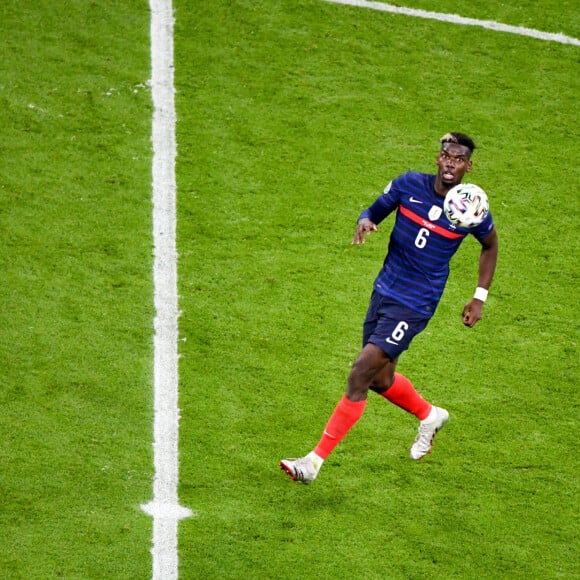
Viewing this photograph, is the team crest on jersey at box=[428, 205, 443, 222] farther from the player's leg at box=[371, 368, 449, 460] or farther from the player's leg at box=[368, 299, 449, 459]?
the player's leg at box=[371, 368, 449, 460]

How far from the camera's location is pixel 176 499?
301 inches

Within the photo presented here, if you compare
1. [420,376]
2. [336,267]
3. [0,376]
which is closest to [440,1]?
[336,267]

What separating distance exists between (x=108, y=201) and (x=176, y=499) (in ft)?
11.0

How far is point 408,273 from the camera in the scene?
7.76 m

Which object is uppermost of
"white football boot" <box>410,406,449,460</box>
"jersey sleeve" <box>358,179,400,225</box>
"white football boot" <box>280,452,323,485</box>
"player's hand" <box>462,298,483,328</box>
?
"jersey sleeve" <box>358,179,400,225</box>

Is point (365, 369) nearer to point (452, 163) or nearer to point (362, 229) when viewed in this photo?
point (362, 229)

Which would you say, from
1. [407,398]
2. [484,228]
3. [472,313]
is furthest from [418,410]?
[484,228]

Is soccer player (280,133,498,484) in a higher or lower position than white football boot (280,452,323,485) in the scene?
higher

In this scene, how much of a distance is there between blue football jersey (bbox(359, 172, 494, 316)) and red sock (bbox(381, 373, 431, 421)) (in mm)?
522

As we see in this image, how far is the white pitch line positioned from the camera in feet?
41.8

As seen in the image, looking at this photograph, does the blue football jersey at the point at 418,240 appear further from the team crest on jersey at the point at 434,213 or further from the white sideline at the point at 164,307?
the white sideline at the point at 164,307

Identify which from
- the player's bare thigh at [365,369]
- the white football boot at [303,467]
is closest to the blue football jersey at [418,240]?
the player's bare thigh at [365,369]

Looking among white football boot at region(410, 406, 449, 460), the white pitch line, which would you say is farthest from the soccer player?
the white pitch line

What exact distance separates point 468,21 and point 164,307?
5316 mm
